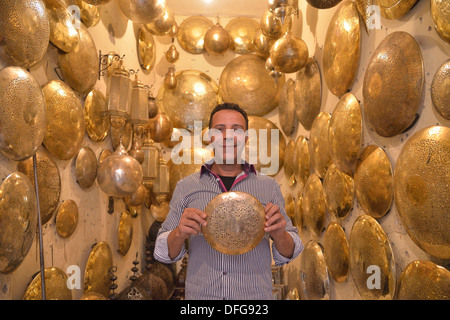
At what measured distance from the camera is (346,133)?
5.98 ft

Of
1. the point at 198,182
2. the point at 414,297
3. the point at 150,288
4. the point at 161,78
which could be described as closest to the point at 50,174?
the point at 198,182

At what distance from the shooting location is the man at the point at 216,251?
1196mm

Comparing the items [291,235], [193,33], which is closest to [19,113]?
[291,235]

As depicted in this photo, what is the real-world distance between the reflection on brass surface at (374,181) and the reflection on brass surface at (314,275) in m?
0.73

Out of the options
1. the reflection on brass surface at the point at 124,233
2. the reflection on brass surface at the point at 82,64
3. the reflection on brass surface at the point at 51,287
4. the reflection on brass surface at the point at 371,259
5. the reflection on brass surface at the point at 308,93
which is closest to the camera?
the reflection on brass surface at the point at 371,259

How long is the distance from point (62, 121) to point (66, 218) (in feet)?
1.69

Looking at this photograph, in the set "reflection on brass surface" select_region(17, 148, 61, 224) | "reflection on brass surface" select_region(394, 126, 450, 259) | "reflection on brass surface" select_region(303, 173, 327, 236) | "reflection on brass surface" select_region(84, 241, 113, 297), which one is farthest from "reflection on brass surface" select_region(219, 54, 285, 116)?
"reflection on brass surface" select_region(394, 126, 450, 259)

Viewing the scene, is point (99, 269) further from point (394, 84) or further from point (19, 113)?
point (394, 84)

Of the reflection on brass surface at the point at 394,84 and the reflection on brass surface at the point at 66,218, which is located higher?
Result: the reflection on brass surface at the point at 394,84

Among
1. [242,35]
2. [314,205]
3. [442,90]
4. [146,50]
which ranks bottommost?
[314,205]

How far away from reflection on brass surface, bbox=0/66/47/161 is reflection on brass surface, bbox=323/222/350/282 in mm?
1502

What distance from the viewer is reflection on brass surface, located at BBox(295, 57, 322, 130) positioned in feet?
8.13

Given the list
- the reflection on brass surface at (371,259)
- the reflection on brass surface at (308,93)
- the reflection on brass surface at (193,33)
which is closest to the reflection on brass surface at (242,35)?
the reflection on brass surface at (193,33)

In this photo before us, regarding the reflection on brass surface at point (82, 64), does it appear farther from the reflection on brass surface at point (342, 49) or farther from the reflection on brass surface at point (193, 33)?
the reflection on brass surface at point (193, 33)
